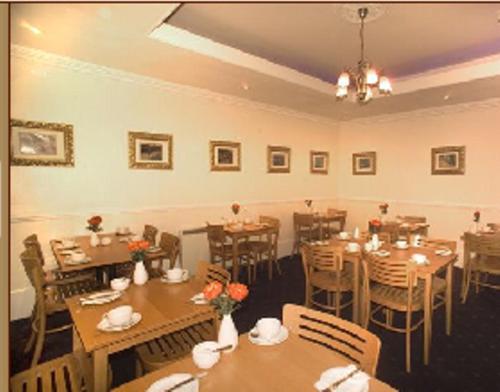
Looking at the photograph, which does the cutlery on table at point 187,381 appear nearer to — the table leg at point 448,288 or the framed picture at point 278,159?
the table leg at point 448,288

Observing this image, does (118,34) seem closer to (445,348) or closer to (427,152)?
(445,348)

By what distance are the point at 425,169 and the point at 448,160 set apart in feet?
1.44

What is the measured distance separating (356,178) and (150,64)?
532cm

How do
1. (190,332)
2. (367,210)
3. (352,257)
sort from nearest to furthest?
(190,332), (352,257), (367,210)

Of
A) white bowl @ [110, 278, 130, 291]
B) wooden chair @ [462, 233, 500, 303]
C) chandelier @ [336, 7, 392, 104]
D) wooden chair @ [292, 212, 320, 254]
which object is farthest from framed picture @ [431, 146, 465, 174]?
white bowl @ [110, 278, 130, 291]

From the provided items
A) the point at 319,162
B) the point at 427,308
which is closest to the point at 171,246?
the point at 427,308

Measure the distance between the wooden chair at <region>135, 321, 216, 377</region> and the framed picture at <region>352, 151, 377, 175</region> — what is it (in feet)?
19.9

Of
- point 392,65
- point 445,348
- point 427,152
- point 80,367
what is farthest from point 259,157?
point 80,367

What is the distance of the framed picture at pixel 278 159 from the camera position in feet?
21.3

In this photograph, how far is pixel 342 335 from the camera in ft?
5.45

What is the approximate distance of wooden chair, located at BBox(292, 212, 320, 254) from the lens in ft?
20.2

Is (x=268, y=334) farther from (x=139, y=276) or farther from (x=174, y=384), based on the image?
(x=139, y=276)

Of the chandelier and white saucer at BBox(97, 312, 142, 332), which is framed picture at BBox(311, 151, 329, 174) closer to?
the chandelier

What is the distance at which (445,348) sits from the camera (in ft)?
10.2
